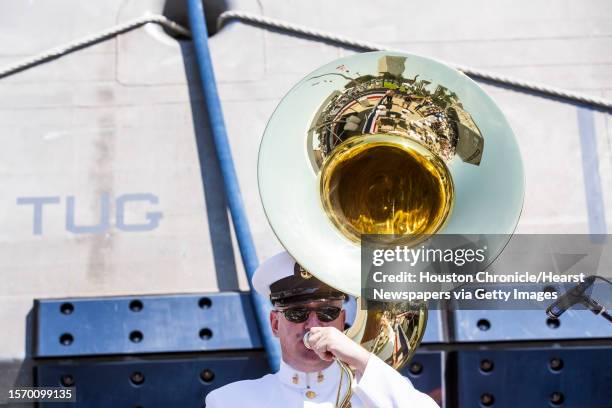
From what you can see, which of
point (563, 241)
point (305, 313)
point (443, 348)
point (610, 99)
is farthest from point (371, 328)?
point (610, 99)

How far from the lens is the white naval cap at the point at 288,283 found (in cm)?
218

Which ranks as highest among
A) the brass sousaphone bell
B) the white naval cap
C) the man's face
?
the brass sousaphone bell

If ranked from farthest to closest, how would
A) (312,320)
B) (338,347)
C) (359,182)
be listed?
(359,182) → (312,320) → (338,347)

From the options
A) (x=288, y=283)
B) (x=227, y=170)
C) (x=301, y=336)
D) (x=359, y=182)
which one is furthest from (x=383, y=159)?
(x=227, y=170)

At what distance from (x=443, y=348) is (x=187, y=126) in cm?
122

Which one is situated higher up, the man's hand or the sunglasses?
the sunglasses

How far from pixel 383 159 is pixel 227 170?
881 millimetres

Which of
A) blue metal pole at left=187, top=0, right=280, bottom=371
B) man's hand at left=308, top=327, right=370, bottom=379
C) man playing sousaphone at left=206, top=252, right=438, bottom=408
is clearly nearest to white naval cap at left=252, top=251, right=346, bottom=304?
man playing sousaphone at left=206, top=252, right=438, bottom=408

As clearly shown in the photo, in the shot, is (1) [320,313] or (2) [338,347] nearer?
(2) [338,347]

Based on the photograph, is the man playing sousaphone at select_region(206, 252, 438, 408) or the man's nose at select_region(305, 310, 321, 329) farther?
the man's nose at select_region(305, 310, 321, 329)

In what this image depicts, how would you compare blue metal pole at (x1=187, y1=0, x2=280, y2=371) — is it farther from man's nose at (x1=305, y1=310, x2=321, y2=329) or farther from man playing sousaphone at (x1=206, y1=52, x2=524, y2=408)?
man's nose at (x1=305, y1=310, x2=321, y2=329)

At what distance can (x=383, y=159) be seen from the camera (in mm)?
2334

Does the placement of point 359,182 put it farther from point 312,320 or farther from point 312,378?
point 312,378

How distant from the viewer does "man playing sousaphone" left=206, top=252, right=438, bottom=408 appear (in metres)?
2.00
